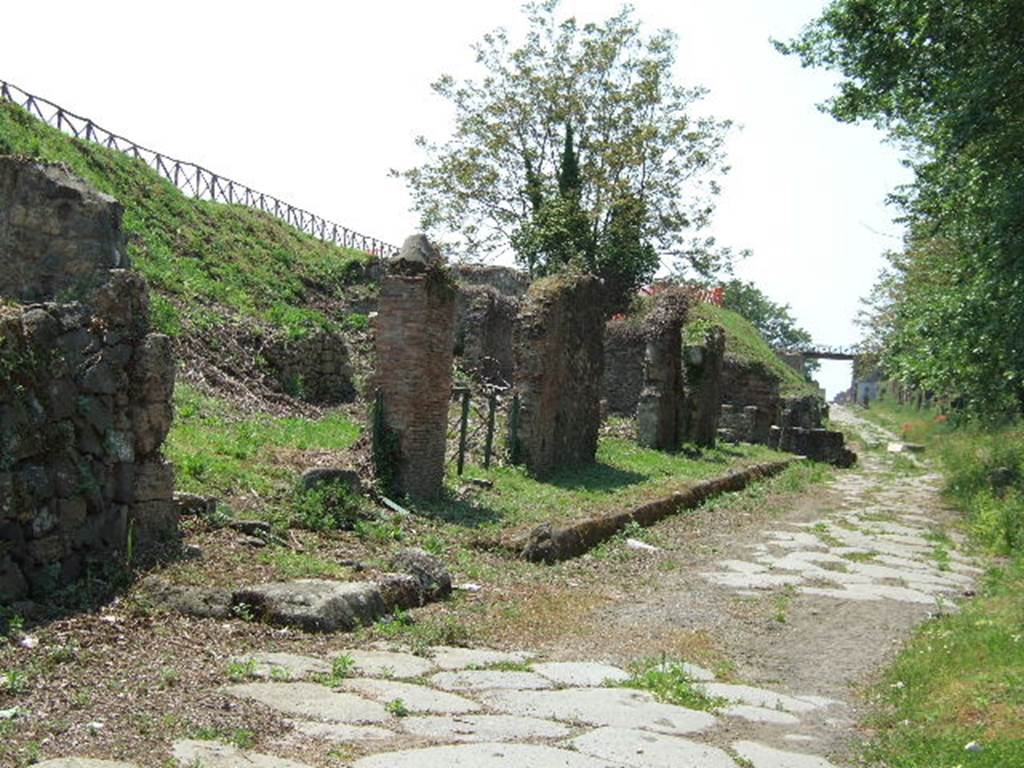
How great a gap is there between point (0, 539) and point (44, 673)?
3.85 ft

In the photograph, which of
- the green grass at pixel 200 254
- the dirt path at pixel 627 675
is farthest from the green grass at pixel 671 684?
the green grass at pixel 200 254

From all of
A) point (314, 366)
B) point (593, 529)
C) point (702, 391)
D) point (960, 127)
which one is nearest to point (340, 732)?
point (593, 529)

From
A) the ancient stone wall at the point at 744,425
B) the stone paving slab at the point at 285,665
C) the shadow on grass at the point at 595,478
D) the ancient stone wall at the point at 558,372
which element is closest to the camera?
the stone paving slab at the point at 285,665

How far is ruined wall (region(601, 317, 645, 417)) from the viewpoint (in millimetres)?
27391

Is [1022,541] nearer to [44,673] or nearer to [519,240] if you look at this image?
[44,673]

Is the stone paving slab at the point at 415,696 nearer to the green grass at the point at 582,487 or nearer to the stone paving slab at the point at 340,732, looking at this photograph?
the stone paving slab at the point at 340,732

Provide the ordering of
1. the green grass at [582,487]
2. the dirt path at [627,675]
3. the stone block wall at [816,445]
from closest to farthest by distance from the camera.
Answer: the dirt path at [627,675] → the green grass at [582,487] → the stone block wall at [816,445]

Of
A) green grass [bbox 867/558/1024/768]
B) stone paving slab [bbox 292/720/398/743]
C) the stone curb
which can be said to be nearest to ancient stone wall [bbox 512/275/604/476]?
the stone curb

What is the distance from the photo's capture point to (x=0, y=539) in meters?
5.55

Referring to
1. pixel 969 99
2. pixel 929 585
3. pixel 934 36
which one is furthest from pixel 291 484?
pixel 934 36

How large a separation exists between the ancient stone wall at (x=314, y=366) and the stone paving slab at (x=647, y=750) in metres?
14.4

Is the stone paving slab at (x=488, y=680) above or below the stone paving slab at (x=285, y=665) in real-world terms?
below

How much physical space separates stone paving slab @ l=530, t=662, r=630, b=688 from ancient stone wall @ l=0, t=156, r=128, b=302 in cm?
371

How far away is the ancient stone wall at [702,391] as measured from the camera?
22.6 meters
